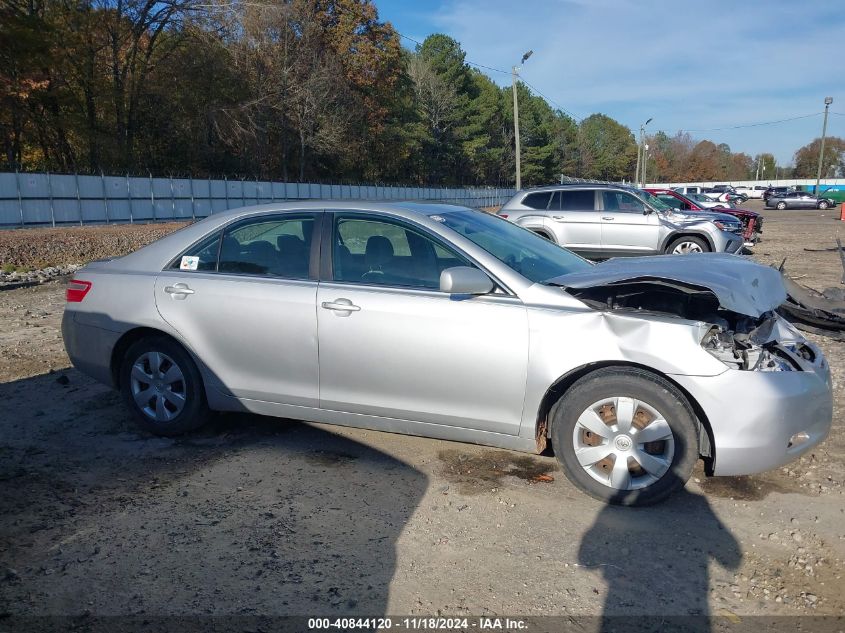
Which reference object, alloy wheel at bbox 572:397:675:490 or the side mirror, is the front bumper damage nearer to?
alloy wheel at bbox 572:397:675:490

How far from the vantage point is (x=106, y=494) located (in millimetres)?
3912

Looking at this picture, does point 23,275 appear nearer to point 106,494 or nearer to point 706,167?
point 106,494

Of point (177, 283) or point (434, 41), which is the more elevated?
point (434, 41)

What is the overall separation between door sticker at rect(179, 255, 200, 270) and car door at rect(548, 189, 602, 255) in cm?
979

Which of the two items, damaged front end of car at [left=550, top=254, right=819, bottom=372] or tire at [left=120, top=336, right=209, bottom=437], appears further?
tire at [left=120, top=336, right=209, bottom=437]

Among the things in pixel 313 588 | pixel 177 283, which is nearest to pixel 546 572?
pixel 313 588

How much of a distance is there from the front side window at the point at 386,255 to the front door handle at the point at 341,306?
18 cm

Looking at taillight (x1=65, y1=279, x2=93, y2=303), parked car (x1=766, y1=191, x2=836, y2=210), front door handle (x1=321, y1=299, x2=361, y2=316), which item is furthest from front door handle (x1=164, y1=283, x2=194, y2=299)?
parked car (x1=766, y1=191, x2=836, y2=210)

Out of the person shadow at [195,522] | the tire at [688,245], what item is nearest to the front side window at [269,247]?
the person shadow at [195,522]

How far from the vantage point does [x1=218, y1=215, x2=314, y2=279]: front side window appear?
4.46 meters

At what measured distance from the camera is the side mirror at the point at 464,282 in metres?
3.76

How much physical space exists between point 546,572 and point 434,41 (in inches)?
2658

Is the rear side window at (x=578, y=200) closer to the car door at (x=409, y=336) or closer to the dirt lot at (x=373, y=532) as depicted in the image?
the dirt lot at (x=373, y=532)

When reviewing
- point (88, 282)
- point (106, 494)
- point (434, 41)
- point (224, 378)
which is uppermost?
point (434, 41)
